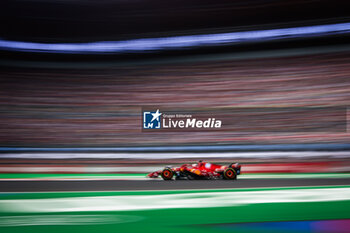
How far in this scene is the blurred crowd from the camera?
28.6 ft

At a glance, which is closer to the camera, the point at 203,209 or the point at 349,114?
the point at 203,209

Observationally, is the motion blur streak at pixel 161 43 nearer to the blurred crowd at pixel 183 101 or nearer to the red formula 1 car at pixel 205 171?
the blurred crowd at pixel 183 101

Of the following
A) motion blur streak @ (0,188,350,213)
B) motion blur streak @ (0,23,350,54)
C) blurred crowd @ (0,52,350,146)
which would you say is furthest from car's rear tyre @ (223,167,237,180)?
motion blur streak @ (0,23,350,54)

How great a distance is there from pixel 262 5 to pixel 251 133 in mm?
3933

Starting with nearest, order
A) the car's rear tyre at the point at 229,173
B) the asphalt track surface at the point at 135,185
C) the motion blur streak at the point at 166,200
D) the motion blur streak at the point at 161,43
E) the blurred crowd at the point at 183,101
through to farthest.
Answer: the motion blur streak at the point at 166,200 → the asphalt track surface at the point at 135,185 → the car's rear tyre at the point at 229,173 → the blurred crowd at the point at 183,101 → the motion blur streak at the point at 161,43

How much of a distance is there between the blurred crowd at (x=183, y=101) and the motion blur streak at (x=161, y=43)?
0.68 metres

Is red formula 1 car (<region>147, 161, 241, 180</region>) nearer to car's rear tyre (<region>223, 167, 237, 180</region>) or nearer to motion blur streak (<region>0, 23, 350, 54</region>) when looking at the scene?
car's rear tyre (<region>223, 167, 237, 180</region>)

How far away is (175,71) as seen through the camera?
9.95m

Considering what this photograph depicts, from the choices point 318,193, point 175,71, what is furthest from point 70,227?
point 175,71

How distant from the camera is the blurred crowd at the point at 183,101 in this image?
28.6 feet

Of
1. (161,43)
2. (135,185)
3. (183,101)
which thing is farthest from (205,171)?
(161,43)

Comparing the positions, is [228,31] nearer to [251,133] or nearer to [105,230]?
[251,133]

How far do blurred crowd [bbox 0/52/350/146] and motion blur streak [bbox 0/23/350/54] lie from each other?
677 mm

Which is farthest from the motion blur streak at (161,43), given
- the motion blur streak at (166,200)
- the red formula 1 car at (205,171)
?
the motion blur streak at (166,200)
